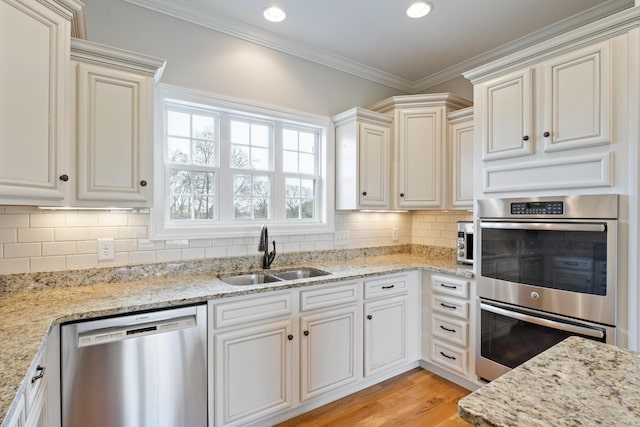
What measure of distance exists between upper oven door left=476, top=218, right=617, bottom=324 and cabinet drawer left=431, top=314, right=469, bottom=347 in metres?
0.33

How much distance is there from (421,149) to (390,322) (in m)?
1.54

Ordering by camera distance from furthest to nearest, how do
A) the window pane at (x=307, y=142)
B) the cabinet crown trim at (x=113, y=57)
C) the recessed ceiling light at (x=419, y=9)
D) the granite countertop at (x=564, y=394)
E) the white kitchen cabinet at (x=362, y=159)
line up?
the window pane at (x=307, y=142), the white kitchen cabinet at (x=362, y=159), the recessed ceiling light at (x=419, y=9), the cabinet crown trim at (x=113, y=57), the granite countertop at (x=564, y=394)

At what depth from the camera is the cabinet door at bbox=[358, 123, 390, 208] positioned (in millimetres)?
2948

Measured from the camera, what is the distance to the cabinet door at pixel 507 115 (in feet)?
7.11

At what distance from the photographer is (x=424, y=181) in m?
3.06

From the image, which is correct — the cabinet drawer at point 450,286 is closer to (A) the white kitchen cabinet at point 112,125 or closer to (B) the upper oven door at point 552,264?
(B) the upper oven door at point 552,264

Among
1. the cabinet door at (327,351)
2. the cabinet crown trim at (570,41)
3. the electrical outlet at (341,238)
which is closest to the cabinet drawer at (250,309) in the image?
the cabinet door at (327,351)

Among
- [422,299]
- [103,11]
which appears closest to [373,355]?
A: [422,299]

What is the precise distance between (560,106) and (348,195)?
1618 millimetres

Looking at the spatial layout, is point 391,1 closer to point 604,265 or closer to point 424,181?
point 424,181

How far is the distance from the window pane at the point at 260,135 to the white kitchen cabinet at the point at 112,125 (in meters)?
0.95

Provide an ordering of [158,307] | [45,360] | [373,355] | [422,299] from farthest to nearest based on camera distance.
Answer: [422,299] < [373,355] < [158,307] < [45,360]

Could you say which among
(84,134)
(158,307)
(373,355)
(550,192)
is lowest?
(373,355)

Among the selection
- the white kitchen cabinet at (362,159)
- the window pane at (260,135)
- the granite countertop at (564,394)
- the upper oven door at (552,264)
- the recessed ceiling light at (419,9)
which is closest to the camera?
the granite countertop at (564,394)
